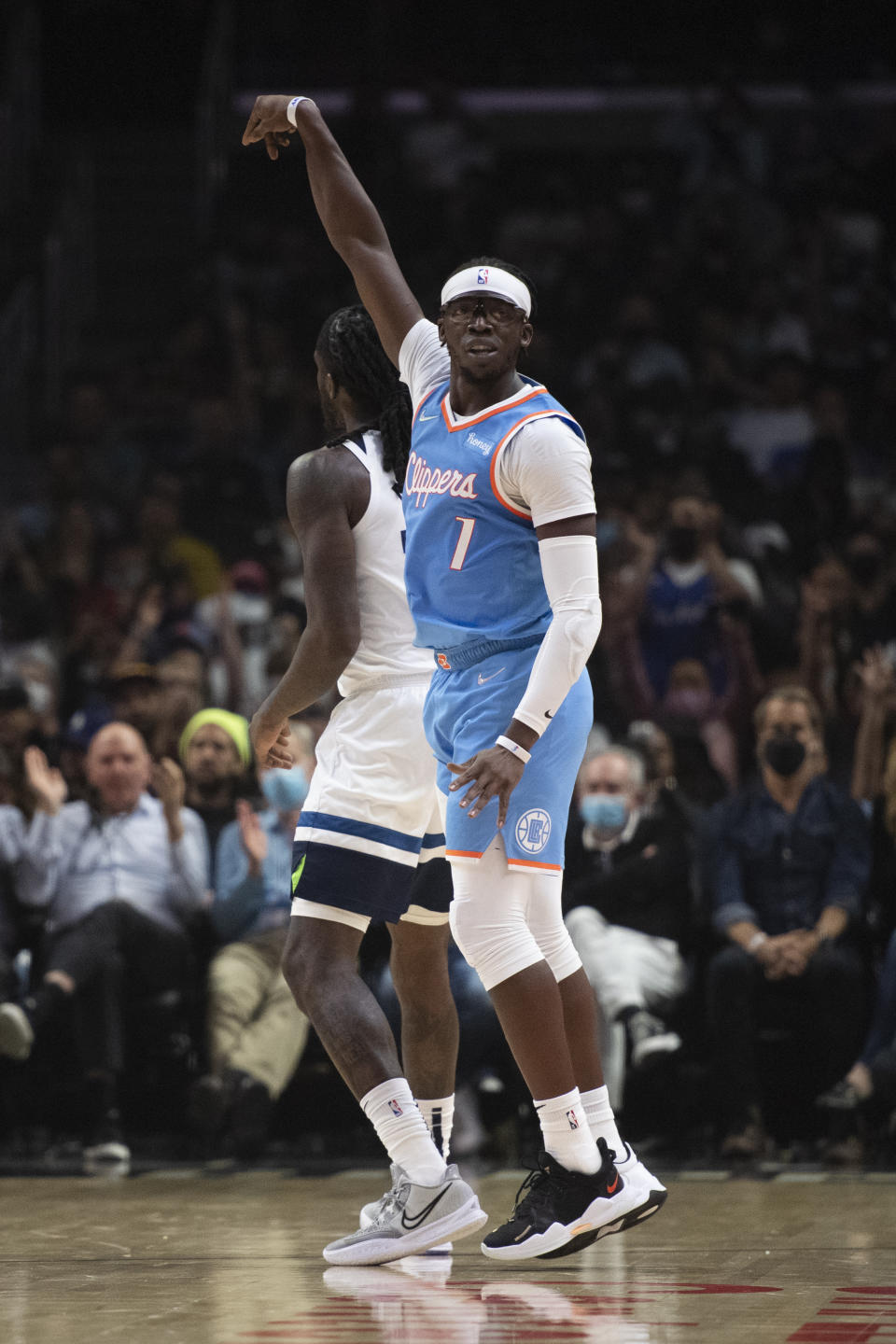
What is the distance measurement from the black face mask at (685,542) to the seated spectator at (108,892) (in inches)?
113

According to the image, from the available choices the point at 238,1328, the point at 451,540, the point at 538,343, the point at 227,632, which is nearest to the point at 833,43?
the point at 538,343

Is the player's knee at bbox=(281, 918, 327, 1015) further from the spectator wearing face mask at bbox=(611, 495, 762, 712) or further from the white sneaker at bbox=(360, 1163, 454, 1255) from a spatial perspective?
the spectator wearing face mask at bbox=(611, 495, 762, 712)

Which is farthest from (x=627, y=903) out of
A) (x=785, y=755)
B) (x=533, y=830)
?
(x=533, y=830)

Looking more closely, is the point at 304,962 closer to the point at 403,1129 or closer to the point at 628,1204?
the point at 403,1129

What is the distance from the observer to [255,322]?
42.1 feet

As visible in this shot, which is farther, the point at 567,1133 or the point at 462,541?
the point at 462,541

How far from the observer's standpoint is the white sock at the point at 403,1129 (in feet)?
13.8

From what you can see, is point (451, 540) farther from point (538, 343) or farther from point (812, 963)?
point (538, 343)

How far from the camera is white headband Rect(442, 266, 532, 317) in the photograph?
4223 millimetres

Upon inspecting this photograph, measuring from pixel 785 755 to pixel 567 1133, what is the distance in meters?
3.10

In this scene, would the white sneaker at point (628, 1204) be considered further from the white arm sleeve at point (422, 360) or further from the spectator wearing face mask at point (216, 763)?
the spectator wearing face mask at point (216, 763)

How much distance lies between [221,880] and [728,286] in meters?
6.39

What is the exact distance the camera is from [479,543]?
418 centimetres

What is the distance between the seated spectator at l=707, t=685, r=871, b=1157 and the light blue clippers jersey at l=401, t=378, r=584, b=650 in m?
2.71
